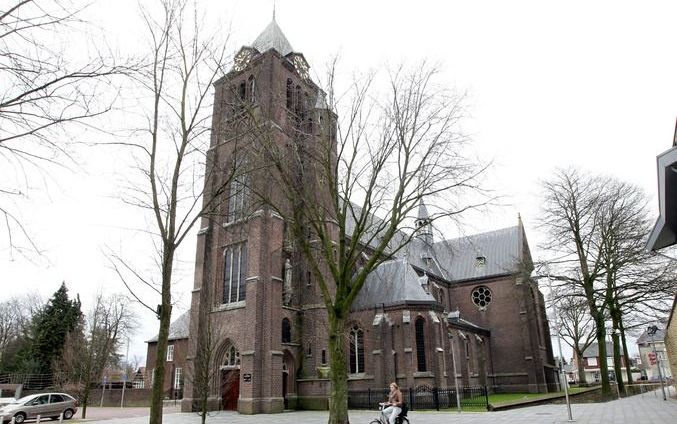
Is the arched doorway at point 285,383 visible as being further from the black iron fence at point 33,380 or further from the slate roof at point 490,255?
the black iron fence at point 33,380

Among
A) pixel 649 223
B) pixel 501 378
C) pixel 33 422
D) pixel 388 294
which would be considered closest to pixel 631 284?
pixel 649 223

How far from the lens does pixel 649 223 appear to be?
28.2 meters

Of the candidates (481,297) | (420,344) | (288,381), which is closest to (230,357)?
(288,381)

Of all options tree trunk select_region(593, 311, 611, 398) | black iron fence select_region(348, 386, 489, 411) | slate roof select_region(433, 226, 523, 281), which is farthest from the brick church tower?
slate roof select_region(433, 226, 523, 281)

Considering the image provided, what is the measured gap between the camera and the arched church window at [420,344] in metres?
30.2

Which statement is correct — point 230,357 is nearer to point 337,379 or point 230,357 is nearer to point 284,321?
point 284,321

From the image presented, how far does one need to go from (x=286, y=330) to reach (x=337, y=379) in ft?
53.1

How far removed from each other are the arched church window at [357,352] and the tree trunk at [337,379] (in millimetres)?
16265

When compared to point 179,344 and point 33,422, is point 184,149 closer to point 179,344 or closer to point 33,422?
point 33,422

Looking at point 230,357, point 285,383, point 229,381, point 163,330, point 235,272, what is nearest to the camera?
point 163,330

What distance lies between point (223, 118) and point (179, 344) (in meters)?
33.6

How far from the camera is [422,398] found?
2730 centimetres

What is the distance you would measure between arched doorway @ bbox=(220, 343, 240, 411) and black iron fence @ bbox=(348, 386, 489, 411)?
7210 millimetres

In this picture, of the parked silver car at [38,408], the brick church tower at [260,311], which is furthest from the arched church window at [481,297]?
the parked silver car at [38,408]
